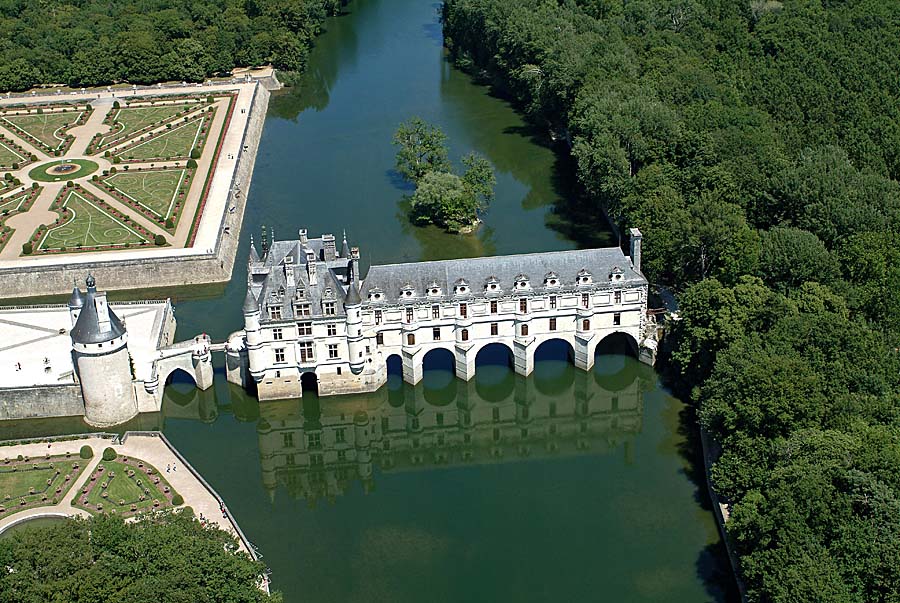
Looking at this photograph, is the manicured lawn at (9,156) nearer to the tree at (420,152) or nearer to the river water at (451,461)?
the river water at (451,461)

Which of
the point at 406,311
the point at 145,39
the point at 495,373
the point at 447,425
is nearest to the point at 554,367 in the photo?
the point at 495,373

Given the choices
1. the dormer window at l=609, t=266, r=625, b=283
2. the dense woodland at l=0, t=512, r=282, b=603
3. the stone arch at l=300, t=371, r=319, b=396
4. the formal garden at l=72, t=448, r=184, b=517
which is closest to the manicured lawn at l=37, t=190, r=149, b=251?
the stone arch at l=300, t=371, r=319, b=396

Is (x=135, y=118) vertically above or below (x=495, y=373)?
above

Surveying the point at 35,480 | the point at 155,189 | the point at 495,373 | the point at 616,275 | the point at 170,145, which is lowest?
the point at 35,480

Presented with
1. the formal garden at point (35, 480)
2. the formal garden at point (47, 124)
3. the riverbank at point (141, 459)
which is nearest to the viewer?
the riverbank at point (141, 459)

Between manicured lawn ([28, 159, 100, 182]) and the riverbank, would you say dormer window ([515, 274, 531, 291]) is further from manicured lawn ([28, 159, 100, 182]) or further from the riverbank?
manicured lawn ([28, 159, 100, 182])

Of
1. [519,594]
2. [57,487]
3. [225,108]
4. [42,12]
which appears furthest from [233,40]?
[519,594]

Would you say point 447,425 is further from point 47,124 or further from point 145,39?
point 145,39

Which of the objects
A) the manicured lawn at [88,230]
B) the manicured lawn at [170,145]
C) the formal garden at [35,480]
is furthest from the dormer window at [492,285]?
the manicured lawn at [170,145]
